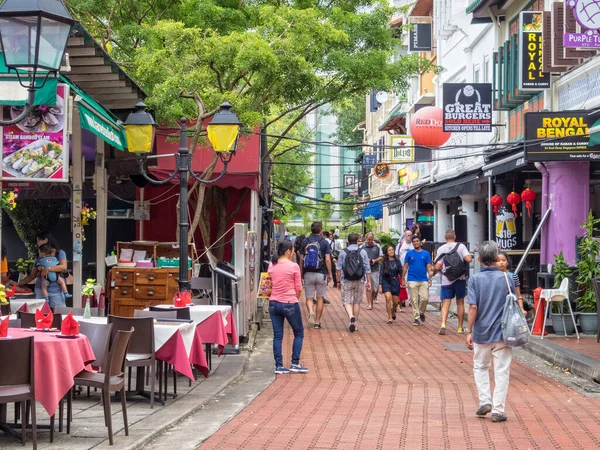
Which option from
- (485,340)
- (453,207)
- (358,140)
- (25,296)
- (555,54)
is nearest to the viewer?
(485,340)

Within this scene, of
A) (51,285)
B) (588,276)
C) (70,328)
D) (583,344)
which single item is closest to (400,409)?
(70,328)

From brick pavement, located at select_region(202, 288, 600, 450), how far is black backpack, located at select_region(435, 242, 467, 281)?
263cm

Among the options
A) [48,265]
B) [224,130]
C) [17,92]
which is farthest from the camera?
[48,265]

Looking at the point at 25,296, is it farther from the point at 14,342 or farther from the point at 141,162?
the point at 14,342

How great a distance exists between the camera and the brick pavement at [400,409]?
8.80m

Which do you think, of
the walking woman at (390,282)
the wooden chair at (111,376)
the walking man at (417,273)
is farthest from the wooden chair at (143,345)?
the walking woman at (390,282)

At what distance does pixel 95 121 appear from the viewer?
13.0m

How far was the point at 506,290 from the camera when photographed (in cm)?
1029

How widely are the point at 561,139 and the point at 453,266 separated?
2.96 metres

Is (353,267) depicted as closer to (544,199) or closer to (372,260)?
(544,199)

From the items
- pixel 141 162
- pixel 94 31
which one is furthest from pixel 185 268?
pixel 94 31

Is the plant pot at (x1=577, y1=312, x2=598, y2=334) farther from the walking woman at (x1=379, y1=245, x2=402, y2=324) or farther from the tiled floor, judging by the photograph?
the walking woman at (x1=379, y1=245, x2=402, y2=324)

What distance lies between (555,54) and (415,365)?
794 centimetres

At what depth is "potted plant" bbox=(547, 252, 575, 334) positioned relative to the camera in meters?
17.5
